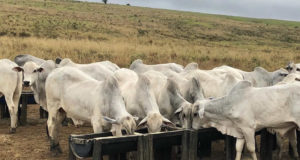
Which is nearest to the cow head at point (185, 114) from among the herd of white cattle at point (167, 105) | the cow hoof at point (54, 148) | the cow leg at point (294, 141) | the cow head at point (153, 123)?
the herd of white cattle at point (167, 105)

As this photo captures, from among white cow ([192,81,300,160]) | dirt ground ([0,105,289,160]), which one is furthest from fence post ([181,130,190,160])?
dirt ground ([0,105,289,160])

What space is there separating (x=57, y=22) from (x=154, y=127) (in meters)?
35.6

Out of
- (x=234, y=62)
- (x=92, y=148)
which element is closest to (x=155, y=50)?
(x=234, y=62)

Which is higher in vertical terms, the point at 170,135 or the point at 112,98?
the point at 112,98

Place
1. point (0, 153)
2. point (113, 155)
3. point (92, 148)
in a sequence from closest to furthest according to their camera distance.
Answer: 1. point (92, 148)
2. point (113, 155)
3. point (0, 153)

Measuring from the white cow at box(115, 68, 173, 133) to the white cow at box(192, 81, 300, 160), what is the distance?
3.07ft

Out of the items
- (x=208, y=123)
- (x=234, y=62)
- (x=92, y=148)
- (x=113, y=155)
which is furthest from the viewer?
(x=234, y=62)

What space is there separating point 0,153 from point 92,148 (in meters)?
3.37

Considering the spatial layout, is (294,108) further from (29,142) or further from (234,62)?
(234,62)

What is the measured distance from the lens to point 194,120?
24.9 ft

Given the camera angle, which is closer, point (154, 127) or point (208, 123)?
point (154, 127)

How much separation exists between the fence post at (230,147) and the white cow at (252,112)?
341mm

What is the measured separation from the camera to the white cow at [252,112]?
6719 millimetres

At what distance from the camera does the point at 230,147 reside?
7551 millimetres
